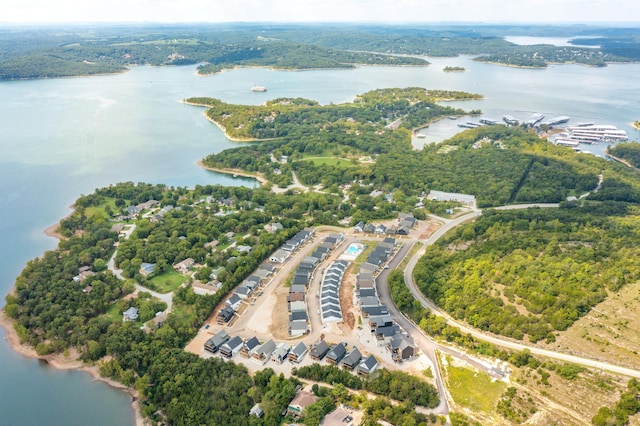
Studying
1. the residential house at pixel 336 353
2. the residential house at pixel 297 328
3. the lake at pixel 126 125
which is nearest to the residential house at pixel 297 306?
the residential house at pixel 297 328

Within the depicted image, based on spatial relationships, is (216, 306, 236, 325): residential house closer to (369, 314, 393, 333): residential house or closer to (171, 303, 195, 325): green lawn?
(171, 303, 195, 325): green lawn

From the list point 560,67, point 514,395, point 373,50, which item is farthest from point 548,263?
point 373,50

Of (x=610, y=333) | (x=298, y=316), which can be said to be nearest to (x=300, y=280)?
(x=298, y=316)

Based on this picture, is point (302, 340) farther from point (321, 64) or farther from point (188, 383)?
point (321, 64)

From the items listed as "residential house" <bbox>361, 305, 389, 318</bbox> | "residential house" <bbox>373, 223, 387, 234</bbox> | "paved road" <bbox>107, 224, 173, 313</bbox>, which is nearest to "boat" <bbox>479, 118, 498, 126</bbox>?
"residential house" <bbox>373, 223, 387, 234</bbox>

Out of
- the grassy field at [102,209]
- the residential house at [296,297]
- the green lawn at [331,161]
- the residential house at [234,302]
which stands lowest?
the residential house at [234,302]

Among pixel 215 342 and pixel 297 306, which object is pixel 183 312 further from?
pixel 297 306

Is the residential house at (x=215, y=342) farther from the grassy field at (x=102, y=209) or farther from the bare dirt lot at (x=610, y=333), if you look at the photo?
the grassy field at (x=102, y=209)
